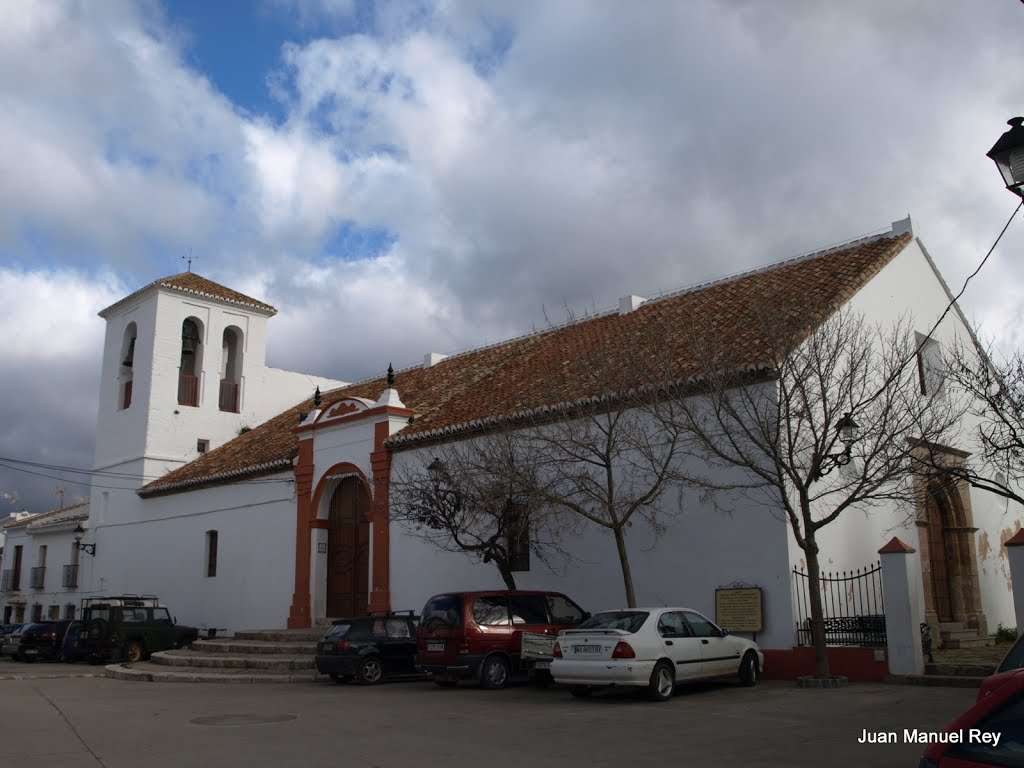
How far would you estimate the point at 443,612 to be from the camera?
48.7 ft

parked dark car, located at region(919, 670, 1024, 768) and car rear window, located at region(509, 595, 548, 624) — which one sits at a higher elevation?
car rear window, located at region(509, 595, 548, 624)

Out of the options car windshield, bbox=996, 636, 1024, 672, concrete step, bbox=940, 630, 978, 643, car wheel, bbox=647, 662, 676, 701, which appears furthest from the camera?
concrete step, bbox=940, 630, 978, 643

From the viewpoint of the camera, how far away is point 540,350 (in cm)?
2367

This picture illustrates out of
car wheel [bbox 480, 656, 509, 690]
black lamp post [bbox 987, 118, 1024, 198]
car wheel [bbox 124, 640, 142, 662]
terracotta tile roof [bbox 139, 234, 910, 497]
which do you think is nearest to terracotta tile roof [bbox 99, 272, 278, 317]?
terracotta tile roof [bbox 139, 234, 910, 497]

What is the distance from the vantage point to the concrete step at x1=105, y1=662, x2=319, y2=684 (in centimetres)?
1766

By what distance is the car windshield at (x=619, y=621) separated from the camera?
1252 centimetres

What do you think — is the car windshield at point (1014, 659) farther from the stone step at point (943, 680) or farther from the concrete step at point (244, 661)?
the concrete step at point (244, 661)

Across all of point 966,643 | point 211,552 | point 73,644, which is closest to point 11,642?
point 73,644

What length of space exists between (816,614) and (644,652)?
2918mm

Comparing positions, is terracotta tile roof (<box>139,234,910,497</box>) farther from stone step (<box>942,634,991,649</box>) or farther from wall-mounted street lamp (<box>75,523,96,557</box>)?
stone step (<box>942,634,991,649</box>)

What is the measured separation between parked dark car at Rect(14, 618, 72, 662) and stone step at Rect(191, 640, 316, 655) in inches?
254

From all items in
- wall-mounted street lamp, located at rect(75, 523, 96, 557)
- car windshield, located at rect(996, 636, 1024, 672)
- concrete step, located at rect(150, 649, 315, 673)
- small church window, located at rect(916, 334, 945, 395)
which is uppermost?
small church window, located at rect(916, 334, 945, 395)

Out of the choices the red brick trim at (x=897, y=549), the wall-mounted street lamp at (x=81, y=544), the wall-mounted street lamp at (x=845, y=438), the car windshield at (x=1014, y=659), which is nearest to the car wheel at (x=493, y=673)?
the wall-mounted street lamp at (x=845, y=438)

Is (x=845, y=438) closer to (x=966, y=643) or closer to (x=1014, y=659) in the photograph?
(x=966, y=643)
